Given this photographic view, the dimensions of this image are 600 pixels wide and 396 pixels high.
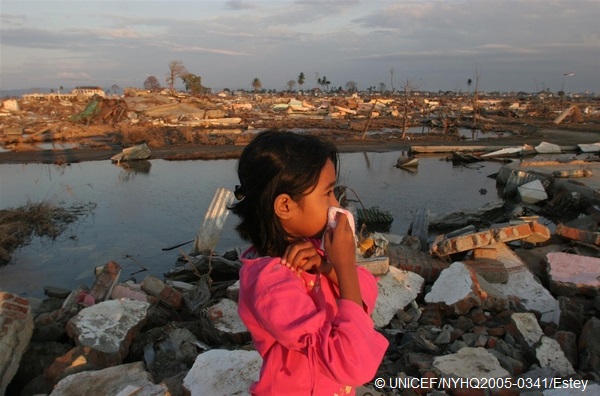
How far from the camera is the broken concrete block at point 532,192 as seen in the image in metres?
A: 10.1

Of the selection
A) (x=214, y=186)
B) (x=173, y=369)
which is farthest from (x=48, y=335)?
(x=214, y=186)

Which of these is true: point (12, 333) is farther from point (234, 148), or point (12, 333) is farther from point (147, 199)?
point (234, 148)

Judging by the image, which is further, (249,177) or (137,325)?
(137,325)

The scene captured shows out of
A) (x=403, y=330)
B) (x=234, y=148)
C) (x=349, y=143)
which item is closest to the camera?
(x=403, y=330)

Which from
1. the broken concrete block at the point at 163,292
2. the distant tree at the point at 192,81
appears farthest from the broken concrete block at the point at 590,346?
the distant tree at the point at 192,81

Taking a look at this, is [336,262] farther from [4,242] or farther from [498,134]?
[498,134]

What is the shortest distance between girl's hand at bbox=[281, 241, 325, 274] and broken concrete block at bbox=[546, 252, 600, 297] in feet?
13.5

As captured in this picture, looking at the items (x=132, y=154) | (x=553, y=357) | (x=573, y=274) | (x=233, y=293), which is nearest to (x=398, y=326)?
(x=553, y=357)

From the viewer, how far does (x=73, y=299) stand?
4.54 meters

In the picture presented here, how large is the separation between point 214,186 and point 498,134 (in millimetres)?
20621

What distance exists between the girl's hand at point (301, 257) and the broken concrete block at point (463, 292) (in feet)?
10.2

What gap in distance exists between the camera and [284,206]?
1240mm

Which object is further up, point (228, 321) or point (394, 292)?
point (394, 292)

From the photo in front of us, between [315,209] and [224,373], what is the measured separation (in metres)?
1.98
